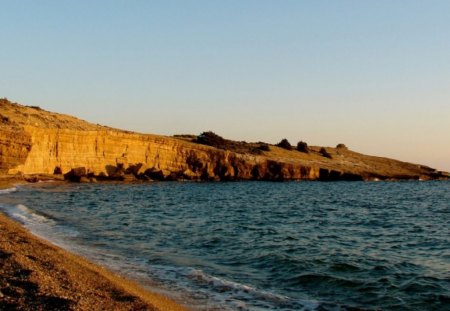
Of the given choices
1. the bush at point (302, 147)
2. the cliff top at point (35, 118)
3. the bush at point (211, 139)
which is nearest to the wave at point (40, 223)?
the cliff top at point (35, 118)

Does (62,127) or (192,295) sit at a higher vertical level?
(62,127)

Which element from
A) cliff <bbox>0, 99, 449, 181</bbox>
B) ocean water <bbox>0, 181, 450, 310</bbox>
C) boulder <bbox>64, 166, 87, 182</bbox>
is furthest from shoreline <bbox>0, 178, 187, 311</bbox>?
boulder <bbox>64, 166, 87, 182</bbox>

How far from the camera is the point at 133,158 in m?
55.9

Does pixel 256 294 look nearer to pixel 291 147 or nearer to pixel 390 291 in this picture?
pixel 390 291

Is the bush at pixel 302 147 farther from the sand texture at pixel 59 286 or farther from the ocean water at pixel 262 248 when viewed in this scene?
the sand texture at pixel 59 286

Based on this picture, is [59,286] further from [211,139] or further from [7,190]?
[211,139]

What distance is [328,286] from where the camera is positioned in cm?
1301

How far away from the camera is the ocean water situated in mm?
12086

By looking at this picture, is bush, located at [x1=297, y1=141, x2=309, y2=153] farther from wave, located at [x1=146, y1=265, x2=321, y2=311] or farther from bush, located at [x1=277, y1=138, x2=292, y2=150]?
wave, located at [x1=146, y1=265, x2=321, y2=311]

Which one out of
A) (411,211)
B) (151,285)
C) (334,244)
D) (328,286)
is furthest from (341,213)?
(151,285)

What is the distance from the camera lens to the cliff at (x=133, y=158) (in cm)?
4525

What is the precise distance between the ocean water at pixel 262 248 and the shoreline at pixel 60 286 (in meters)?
1.09

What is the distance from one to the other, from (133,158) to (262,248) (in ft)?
132

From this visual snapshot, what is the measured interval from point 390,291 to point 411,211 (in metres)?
21.5
